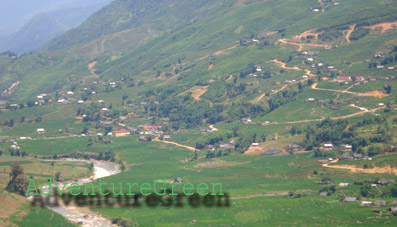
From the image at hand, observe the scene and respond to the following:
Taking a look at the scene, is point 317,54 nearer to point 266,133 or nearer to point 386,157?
point 266,133

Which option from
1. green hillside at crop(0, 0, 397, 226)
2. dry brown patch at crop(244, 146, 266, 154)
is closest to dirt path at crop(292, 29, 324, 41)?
green hillside at crop(0, 0, 397, 226)

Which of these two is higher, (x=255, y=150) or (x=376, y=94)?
(x=376, y=94)

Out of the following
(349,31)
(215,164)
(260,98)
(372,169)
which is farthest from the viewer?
(349,31)

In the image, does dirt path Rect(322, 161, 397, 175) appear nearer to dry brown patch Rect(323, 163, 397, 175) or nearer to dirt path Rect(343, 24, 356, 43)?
dry brown patch Rect(323, 163, 397, 175)

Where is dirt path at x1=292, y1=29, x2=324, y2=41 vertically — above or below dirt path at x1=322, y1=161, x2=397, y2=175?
above

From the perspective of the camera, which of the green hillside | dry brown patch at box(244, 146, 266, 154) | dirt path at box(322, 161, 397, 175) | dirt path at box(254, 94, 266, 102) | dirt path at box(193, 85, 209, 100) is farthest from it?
dirt path at box(193, 85, 209, 100)

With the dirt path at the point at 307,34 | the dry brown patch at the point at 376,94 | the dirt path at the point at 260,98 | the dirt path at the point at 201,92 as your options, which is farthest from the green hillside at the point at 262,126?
the dirt path at the point at 307,34

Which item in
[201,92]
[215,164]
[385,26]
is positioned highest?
Result: [385,26]

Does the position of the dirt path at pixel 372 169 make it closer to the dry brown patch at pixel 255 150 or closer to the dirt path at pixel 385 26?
the dry brown patch at pixel 255 150

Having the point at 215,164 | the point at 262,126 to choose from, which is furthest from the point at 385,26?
the point at 215,164

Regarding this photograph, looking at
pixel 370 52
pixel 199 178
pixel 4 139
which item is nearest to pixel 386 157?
pixel 199 178

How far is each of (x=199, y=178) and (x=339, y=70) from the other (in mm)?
68060

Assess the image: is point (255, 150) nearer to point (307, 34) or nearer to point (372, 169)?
point (372, 169)

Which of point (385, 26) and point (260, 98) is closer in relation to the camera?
point (260, 98)
